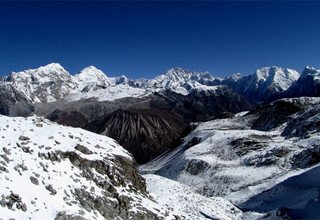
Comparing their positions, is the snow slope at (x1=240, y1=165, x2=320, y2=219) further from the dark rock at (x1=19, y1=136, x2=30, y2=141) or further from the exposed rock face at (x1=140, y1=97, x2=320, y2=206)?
the dark rock at (x1=19, y1=136, x2=30, y2=141)

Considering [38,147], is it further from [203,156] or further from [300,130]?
[300,130]

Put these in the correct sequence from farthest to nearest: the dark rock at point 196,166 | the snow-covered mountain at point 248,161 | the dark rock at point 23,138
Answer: the dark rock at point 196,166
the snow-covered mountain at point 248,161
the dark rock at point 23,138

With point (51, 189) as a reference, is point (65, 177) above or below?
above

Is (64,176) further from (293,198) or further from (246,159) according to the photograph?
(246,159)

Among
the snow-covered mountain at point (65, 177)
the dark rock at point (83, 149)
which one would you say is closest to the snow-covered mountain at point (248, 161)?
the snow-covered mountain at point (65, 177)

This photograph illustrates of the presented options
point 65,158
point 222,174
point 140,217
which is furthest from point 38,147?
point 222,174

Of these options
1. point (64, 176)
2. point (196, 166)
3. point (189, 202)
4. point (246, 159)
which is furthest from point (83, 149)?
point (196, 166)

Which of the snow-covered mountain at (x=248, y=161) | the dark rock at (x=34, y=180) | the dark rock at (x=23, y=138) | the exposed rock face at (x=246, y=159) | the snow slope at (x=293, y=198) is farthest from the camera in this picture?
the exposed rock face at (x=246, y=159)

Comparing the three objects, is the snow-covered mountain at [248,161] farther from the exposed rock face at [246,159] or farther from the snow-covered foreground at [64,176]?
the snow-covered foreground at [64,176]

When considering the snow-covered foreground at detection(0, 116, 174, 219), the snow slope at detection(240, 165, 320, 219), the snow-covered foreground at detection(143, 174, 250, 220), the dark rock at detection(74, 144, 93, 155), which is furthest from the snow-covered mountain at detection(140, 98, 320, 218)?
the dark rock at detection(74, 144, 93, 155)
